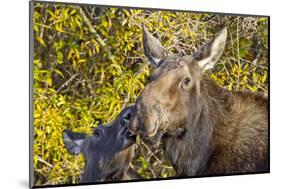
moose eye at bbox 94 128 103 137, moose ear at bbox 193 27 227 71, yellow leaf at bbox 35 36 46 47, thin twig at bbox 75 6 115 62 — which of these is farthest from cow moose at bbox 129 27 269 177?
yellow leaf at bbox 35 36 46 47

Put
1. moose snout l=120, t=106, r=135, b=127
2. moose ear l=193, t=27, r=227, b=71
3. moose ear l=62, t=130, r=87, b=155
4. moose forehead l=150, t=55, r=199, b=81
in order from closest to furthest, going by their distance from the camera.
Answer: moose ear l=62, t=130, r=87, b=155, moose snout l=120, t=106, r=135, b=127, moose forehead l=150, t=55, r=199, b=81, moose ear l=193, t=27, r=227, b=71

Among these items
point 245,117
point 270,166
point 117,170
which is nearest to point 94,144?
Result: point 117,170

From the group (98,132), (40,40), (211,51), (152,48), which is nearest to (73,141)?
(98,132)

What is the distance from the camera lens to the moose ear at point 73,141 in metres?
5.07

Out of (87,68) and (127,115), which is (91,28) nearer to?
(87,68)

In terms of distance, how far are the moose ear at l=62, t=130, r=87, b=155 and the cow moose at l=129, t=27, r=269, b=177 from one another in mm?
499

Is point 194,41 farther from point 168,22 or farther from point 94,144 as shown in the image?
point 94,144

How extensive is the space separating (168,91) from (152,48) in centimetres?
44

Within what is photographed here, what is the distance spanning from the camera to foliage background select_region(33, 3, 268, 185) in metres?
4.98

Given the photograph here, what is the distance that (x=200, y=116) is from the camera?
5.46 metres

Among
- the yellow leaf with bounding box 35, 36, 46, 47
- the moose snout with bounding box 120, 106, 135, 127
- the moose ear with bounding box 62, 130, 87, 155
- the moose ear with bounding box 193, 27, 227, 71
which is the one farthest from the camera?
the moose ear with bounding box 193, 27, 227, 71

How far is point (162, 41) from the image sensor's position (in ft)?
17.7

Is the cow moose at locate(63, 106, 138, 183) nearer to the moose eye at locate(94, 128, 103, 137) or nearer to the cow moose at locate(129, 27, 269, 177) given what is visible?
the moose eye at locate(94, 128, 103, 137)

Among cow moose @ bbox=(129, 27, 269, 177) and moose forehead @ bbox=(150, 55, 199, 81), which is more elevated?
moose forehead @ bbox=(150, 55, 199, 81)
